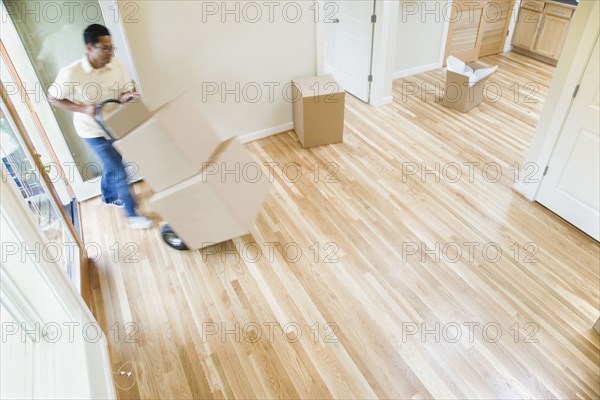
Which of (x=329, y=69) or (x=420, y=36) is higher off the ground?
(x=420, y=36)

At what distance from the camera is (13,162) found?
2.15 m

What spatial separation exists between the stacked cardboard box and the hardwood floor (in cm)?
44

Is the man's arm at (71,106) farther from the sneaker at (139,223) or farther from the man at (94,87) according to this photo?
the sneaker at (139,223)

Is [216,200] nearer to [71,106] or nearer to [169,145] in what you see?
[169,145]

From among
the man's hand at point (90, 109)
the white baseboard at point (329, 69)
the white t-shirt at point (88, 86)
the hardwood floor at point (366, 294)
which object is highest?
the white t-shirt at point (88, 86)

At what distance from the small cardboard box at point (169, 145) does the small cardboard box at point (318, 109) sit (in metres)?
1.45

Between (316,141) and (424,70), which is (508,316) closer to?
(316,141)

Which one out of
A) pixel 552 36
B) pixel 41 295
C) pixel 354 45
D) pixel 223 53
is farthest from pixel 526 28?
pixel 41 295

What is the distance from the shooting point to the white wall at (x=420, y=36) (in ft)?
15.6

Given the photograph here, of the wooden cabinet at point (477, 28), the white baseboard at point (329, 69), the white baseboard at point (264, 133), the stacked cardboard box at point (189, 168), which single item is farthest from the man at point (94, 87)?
the wooden cabinet at point (477, 28)

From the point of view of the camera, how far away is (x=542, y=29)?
5234mm

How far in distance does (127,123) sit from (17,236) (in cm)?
100

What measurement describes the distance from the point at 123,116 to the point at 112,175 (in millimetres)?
647

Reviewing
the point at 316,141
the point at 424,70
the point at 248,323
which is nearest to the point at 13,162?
the point at 248,323
